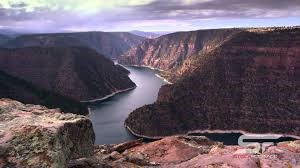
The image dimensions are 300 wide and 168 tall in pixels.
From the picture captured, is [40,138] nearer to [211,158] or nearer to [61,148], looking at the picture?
[61,148]

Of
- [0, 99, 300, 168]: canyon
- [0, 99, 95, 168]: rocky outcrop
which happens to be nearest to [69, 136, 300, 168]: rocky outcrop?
[0, 99, 300, 168]: canyon

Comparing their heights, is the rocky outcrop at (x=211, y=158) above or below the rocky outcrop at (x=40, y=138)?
below

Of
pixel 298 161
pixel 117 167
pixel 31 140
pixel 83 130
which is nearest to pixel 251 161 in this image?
pixel 298 161

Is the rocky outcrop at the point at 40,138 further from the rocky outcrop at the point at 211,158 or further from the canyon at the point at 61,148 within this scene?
the rocky outcrop at the point at 211,158

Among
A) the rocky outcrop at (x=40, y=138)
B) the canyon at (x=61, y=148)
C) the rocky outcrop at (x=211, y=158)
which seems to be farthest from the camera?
the rocky outcrop at (x=211, y=158)

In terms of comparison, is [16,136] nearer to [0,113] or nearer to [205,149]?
[0,113]

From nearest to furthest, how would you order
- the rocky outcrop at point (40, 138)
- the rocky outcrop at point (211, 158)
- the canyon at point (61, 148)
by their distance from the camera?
1. the rocky outcrop at point (40, 138)
2. the canyon at point (61, 148)
3. the rocky outcrop at point (211, 158)

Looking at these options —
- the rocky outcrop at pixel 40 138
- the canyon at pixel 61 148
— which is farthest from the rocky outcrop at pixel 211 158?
the rocky outcrop at pixel 40 138

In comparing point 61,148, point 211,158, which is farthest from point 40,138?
point 211,158
